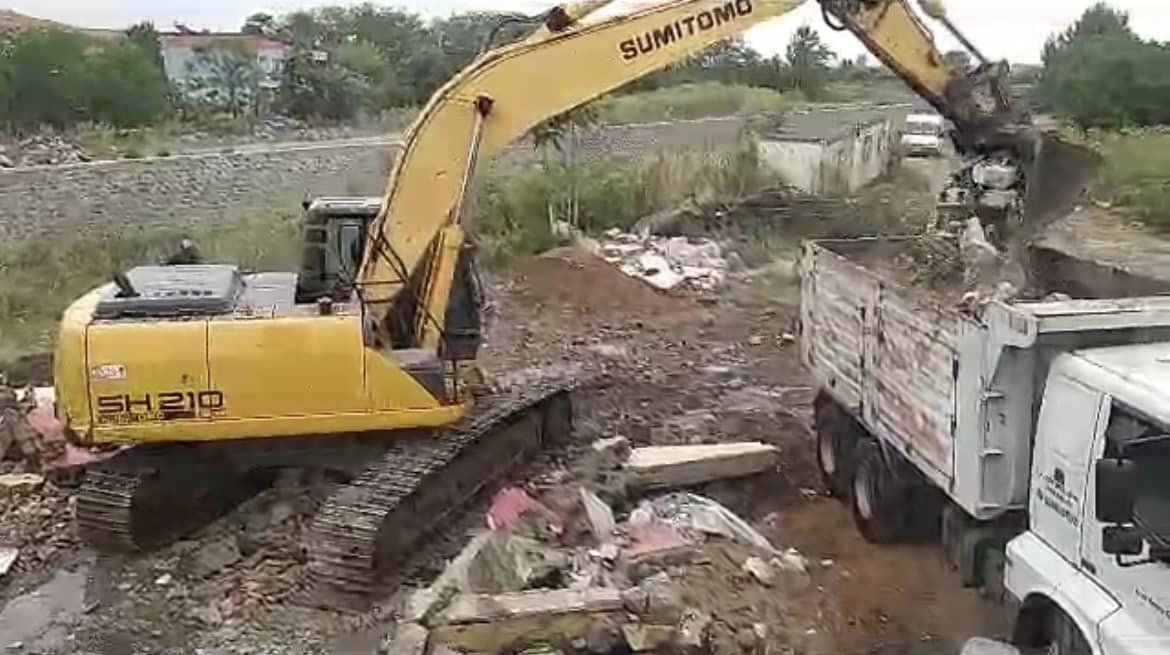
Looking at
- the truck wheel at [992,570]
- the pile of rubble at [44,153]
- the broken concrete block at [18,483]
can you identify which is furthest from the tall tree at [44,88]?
the truck wheel at [992,570]

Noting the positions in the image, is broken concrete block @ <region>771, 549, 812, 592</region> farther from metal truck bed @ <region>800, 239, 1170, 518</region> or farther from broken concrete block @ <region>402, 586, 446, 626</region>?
broken concrete block @ <region>402, 586, 446, 626</region>

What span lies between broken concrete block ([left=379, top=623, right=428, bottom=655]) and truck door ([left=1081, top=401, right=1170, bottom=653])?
3.14 metres

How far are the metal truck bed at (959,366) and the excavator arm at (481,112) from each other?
1811mm

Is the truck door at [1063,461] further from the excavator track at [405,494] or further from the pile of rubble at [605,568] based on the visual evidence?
the excavator track at [405,494]

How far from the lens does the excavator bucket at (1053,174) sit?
1007 centimetres

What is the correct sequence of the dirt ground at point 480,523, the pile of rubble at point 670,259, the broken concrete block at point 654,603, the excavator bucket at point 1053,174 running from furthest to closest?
the pile of rubble at point 670,259
the excavator bucket at point 1053,174
the dirt ground at point 480,523
the broken concrete block at point 654,603

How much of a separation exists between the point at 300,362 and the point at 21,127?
96.8 feet

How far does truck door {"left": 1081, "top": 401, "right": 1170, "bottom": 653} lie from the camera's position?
5090 mm

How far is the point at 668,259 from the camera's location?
1920 centimetres

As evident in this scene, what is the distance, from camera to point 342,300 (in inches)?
385

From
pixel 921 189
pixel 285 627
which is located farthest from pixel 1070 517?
pixel 921 189

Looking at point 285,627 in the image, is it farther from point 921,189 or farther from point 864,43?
point 921,189

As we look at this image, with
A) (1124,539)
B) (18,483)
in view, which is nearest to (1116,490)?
(1124,539)

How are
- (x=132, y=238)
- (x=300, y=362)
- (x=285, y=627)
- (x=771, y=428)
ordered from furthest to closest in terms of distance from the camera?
(x=132, y=238), (x=771, y=428), (x=300, y=362), (x=285, y=627)
